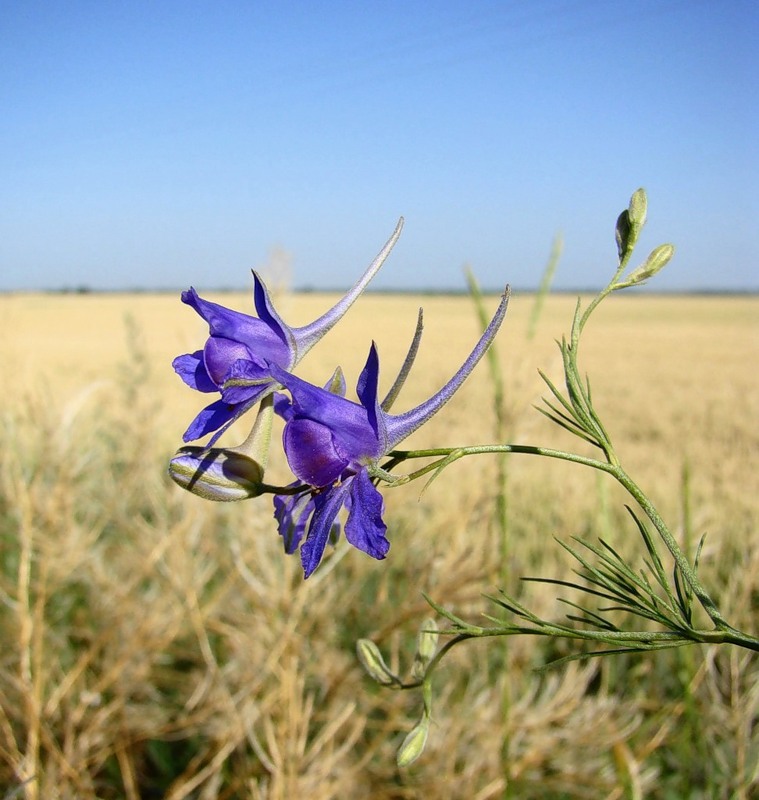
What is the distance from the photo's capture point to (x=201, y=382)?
37.0 inches

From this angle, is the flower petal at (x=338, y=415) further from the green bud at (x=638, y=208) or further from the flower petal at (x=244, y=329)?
the green bud at (x=638, y=208)

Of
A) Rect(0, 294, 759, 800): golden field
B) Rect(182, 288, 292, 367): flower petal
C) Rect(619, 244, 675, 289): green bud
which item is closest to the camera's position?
Rect(182, 288, 292, 367): flower petal

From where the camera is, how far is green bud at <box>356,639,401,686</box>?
39.2 inches

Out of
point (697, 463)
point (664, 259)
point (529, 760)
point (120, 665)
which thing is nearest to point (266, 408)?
point (664, 259)

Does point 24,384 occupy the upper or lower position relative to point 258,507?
upper

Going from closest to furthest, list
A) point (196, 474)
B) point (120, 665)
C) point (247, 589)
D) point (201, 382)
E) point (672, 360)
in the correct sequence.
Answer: point (196, 474) → point (201, 382) → point (120, 665) → point (247, 589) → point (672, 360)

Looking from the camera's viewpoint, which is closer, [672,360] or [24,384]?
[24,384]

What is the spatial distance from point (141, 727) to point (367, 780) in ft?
2.84

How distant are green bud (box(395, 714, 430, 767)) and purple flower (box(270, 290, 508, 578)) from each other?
24cm

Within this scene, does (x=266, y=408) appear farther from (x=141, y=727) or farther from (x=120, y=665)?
(x=141, y=727)

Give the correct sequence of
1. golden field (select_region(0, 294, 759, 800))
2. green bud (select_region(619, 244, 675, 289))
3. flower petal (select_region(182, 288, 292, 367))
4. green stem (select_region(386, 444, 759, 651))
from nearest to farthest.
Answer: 1. green stem (select_region(386, 444, 759, 651))
2. flower petal (select_region(182, 288, 292, 367))
3. green bud (select_region(619, 244, 675, 289))
4. golden field (select_region(0, 294, 759, 800))

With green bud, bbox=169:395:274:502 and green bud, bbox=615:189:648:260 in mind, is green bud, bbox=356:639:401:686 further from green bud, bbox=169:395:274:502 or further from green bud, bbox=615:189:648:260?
green bud, bbox=615:189:648:260

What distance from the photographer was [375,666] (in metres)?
1.01

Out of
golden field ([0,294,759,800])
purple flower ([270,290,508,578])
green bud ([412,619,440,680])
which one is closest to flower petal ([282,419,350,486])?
purple flower ([270,290,508,578])
